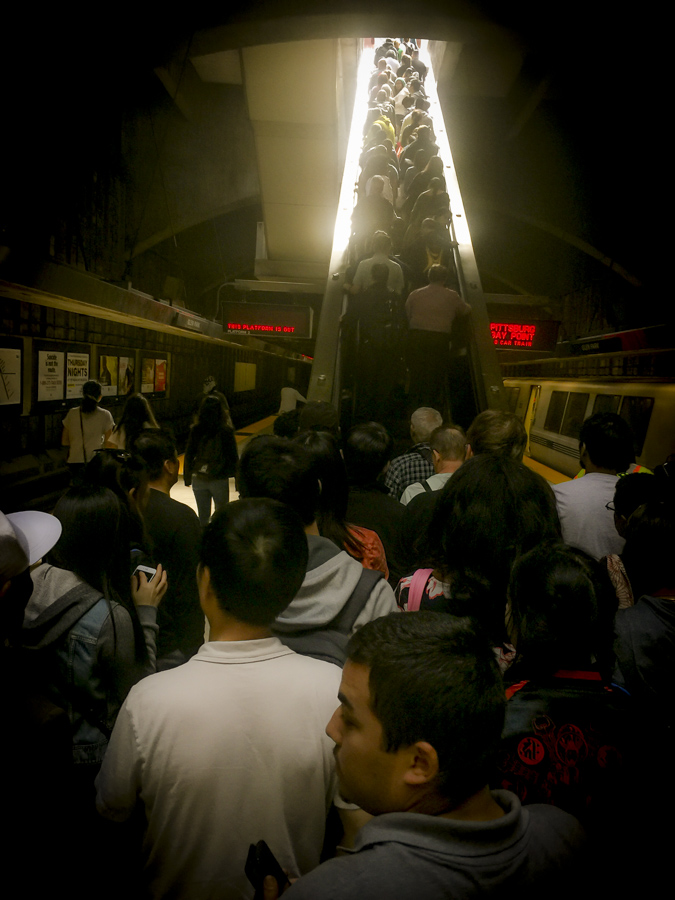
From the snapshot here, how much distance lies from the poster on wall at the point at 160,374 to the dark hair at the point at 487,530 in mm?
11256

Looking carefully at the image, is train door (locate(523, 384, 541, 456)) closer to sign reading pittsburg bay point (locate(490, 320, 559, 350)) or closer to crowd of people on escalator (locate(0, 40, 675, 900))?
sign reading pittsburg bay point (locate(490, 320, 559, 350))

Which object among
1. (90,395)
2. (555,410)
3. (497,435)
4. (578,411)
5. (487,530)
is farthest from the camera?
(555,410)

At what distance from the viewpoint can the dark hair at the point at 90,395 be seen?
18.4 ft

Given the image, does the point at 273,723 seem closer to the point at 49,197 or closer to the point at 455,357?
the point at 455,357

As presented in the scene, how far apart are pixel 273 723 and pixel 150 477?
186 cm

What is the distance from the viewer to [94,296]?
4688 millimetres

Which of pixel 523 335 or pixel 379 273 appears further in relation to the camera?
pixel 523 335

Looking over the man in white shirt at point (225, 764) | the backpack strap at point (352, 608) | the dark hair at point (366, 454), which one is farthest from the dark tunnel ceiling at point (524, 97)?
the man in white shirt at point (225, 764)

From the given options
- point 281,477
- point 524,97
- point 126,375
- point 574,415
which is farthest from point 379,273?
point 524,97

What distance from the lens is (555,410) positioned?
10.3m

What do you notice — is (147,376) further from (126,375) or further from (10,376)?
(10,376)

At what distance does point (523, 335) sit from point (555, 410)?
199 cm

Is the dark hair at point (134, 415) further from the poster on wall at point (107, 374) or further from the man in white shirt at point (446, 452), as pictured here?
the poster on wall at point (107, 374)

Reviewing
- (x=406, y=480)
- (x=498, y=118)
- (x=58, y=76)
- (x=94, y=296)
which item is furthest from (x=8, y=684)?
(x=498, y=118)
